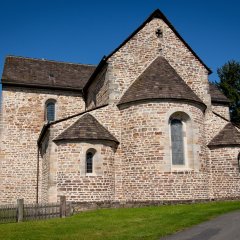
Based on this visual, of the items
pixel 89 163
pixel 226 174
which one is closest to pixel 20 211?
pixel 89 163

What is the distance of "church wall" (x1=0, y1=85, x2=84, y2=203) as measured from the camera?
2634 cm

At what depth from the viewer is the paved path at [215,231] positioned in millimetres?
9977

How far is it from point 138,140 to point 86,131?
313 cm

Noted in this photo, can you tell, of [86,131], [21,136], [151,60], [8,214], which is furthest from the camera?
[21,136]

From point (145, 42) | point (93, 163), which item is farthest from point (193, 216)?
point (145, 42)

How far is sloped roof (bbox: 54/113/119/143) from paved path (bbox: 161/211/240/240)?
9.15 meters

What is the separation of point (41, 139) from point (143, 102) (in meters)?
8.78

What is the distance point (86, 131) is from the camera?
20.1m

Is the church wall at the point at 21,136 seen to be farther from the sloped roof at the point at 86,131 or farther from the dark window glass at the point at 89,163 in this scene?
the dark window glass at the point at 89,163

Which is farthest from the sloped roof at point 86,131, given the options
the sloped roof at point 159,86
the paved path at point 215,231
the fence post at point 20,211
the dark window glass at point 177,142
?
the paved path at point 215,231

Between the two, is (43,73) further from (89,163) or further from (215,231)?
(215,231)

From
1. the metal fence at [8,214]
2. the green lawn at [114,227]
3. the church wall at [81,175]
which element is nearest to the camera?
the green lawn at [114,227]

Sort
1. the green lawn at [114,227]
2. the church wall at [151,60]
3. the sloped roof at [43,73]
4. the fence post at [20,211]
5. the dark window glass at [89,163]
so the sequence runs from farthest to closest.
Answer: the sloped roof at [43,73] < the church wall at [151,60] < the dark window glass at [89,163] < the fence post at [20,211] < the green lawn at [114,227]

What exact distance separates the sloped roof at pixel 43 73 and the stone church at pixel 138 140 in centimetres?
216
